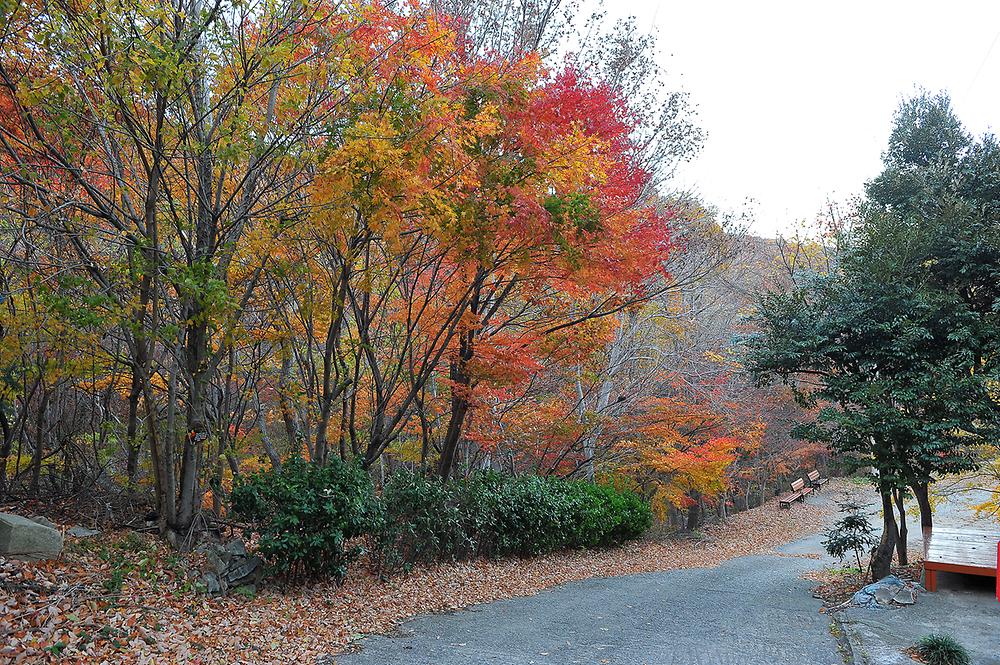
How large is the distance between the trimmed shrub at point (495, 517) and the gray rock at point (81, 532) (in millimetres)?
3070

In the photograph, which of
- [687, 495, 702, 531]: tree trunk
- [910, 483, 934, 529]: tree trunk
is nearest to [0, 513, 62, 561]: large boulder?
[910, 483, 934, 529]: tree trunk

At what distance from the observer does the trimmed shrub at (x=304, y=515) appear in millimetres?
7422

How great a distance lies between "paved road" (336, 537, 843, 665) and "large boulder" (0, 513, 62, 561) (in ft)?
9.29

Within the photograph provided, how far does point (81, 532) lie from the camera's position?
7418 mm

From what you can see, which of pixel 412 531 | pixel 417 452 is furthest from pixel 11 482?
pixel 417 452

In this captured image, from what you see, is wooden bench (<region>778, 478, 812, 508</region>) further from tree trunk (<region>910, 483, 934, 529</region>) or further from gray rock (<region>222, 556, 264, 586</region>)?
gray rock (<region>222, 556, 264, 586</region>)

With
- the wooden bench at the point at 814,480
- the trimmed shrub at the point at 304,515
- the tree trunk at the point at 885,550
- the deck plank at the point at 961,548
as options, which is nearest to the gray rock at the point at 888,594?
the deck plank at the point at 961,548

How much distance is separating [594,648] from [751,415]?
16846 mm

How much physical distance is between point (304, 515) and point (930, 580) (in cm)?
771

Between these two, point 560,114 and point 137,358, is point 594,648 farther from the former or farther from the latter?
point 560,114

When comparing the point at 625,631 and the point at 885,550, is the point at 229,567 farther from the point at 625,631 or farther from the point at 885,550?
the point at 885,550

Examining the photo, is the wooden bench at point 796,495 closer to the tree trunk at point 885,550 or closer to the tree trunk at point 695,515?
the tree trunk at point 695,515

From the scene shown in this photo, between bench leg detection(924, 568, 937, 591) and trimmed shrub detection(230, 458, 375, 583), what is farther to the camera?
bench leg detection(924, 568, 937, 591)

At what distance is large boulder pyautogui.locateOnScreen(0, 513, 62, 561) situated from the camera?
5.99 m
